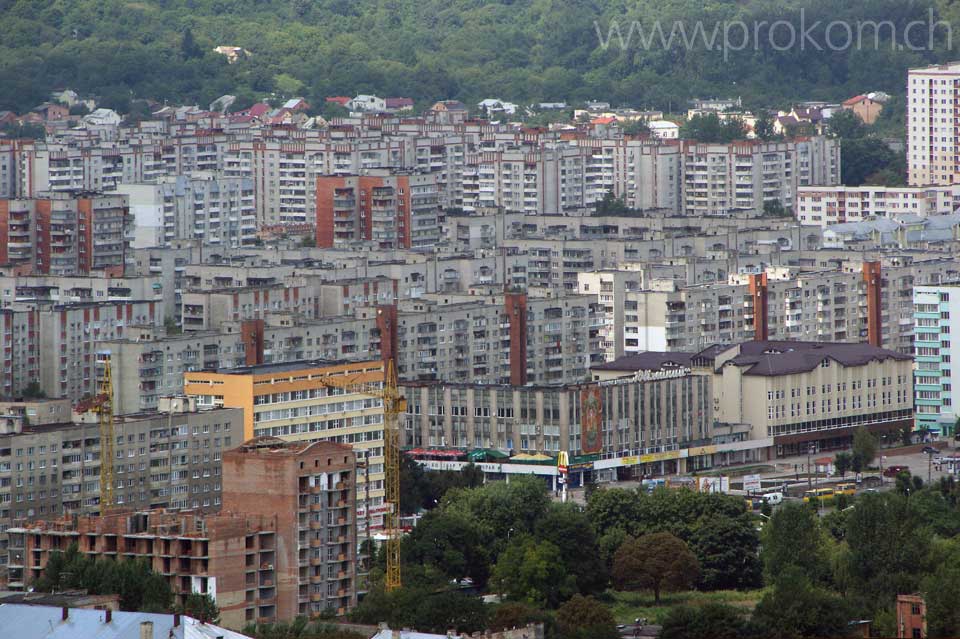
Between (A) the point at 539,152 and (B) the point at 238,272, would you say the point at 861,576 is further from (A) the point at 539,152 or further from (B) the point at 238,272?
(A) the point at 539,152

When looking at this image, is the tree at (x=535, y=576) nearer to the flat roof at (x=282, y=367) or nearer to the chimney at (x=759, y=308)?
the flat roof at (x=282, y=367)

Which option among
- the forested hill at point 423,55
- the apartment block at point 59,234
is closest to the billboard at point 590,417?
the apartment block at point 59,234

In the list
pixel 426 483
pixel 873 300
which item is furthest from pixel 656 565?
pixel 873 300

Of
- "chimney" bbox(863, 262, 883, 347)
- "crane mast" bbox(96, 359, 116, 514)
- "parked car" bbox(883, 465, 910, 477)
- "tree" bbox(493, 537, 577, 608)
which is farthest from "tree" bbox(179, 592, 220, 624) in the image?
"chimney" bbox(863, 262, 883, 347)

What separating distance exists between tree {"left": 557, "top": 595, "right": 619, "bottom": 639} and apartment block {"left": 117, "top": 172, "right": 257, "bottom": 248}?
1428 inches

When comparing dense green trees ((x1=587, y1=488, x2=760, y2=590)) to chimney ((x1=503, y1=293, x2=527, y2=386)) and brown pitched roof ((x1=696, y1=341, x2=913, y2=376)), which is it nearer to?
brown pitched roof ((x1=696, y1=341, x2=913, y2=376))

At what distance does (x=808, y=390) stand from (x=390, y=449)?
1360 cm

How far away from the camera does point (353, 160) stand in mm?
83062

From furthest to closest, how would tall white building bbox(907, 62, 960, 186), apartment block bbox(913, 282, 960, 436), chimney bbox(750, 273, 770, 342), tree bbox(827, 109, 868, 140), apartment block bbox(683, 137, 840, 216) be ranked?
1. tree bbox(827, 109, 868, 140)
2. tall white building bbox(907, 62, 960, 186)
3. apartment block bbox(683, 137, 840, 216)
4. chimney bbox(750, 273, 770, 342)
5. apartment block bbox(913, 282, 960, 436)

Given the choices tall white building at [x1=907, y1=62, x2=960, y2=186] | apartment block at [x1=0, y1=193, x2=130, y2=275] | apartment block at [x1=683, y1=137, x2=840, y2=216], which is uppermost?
tall white building at [x1=907, y1=62, x2=960, y2=186]

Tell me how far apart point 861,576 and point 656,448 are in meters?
13.2

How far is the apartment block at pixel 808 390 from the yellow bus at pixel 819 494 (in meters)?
4.49

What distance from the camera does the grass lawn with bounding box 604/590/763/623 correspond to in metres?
39.2

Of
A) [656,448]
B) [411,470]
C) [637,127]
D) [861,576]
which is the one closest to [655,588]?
[861,576]
